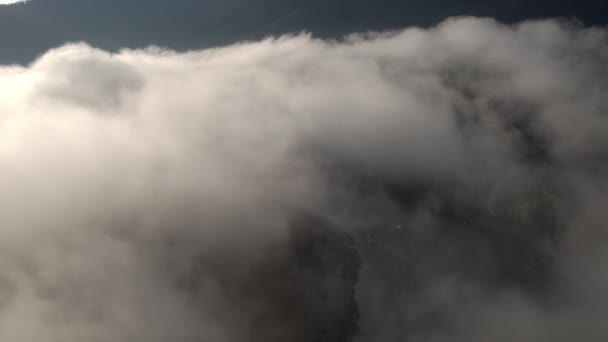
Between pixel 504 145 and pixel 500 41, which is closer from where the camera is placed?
pixel 504 145

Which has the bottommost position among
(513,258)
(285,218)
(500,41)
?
(513,258)

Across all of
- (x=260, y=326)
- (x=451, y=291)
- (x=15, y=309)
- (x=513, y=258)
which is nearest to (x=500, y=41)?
(x=513, y=258)

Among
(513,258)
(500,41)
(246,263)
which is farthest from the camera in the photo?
(500,41)

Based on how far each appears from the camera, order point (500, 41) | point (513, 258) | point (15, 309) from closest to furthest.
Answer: point (15, 309) → point (513, 258) → point (500, 41)

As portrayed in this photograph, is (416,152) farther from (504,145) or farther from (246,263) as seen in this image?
(246,263)

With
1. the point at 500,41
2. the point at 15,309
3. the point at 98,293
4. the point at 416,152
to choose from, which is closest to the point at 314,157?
the point at 416,152

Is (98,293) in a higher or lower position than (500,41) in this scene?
lower

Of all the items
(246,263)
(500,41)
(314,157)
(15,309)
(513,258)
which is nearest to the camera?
(15,309)

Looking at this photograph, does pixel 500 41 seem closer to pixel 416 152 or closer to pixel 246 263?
pixel 416 152

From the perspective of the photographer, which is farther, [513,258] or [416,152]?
[416,152]
